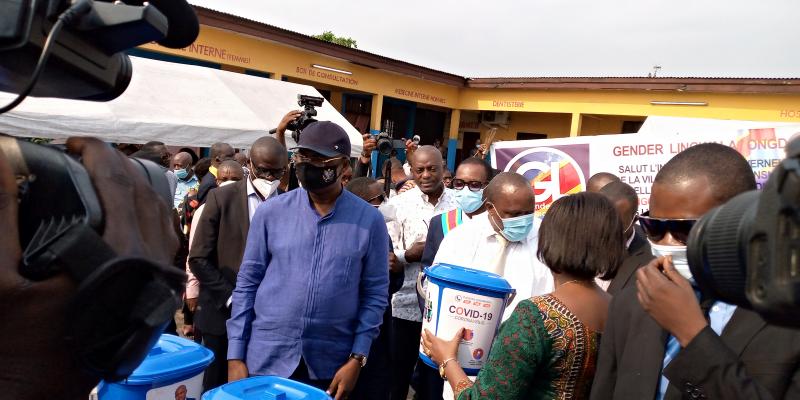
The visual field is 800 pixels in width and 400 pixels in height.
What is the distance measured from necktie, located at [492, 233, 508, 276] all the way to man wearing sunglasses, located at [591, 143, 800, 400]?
4.51 ft

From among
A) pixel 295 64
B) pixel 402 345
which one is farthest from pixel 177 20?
pixel 295 64

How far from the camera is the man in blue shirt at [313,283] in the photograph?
2.84 m

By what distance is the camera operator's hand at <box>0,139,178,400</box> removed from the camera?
0.91 metres

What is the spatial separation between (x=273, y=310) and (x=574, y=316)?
1.43 meters

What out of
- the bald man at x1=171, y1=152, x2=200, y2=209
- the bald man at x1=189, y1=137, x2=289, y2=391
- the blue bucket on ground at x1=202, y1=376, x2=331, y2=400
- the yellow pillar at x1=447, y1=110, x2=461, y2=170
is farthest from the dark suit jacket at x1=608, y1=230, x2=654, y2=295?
the yellow pillar at x1=447, y1=110, x2=461, y2=170

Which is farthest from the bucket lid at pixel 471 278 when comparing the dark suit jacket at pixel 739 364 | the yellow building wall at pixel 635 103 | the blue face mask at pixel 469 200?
the yellow building wall at pixel 635 103

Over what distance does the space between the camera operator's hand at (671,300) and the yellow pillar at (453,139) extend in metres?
18.4

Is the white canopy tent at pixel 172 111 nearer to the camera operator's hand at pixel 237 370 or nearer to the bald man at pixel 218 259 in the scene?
the bald man at pixel 218 259

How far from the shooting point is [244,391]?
2275 mm

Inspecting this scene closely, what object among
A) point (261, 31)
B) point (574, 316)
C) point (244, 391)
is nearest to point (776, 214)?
point (574, 316)

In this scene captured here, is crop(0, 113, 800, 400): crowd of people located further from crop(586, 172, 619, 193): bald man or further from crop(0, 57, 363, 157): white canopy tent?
crop(0, 57, 363, 157): white canopy tent

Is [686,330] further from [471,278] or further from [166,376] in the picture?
[166,376]

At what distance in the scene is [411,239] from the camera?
4.84 meters

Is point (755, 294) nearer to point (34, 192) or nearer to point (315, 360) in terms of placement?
point (34, 192)
